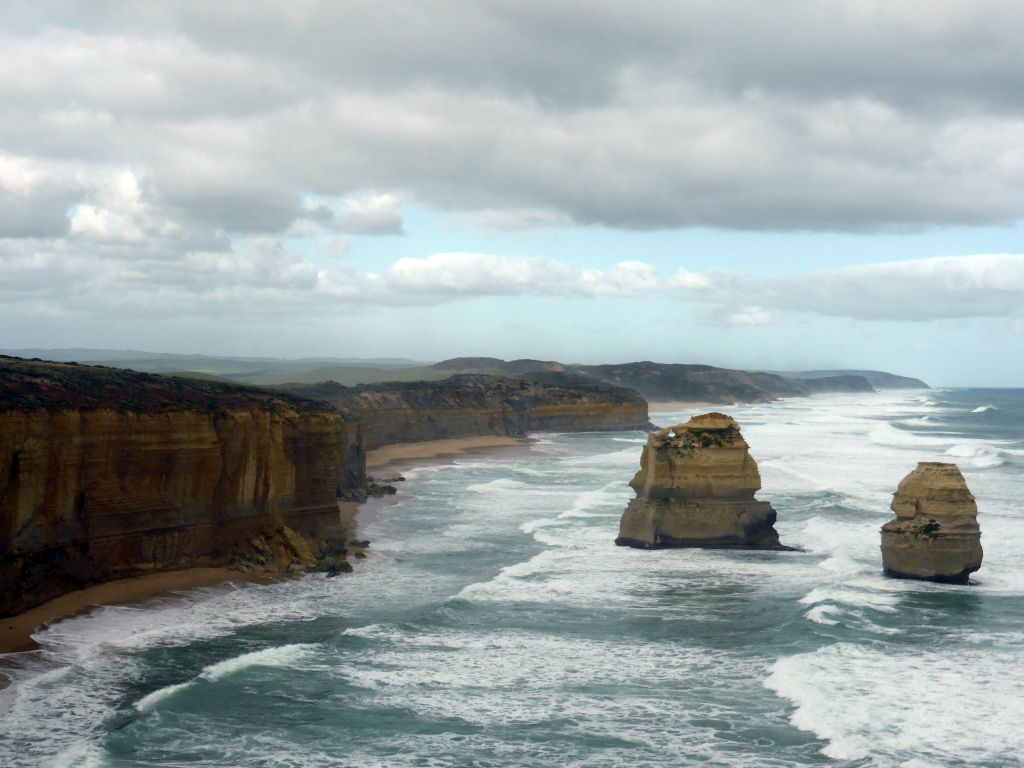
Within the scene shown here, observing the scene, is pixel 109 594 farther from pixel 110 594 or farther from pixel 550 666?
pixel 550 666

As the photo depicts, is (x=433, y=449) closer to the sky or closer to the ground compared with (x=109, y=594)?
closer to the sky

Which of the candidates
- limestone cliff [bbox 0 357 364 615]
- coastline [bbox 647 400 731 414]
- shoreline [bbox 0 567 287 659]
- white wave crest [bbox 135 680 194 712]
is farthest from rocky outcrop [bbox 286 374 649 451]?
white wave crest [bbox 135 680 194 712]

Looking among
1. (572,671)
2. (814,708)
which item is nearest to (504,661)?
(572,671)

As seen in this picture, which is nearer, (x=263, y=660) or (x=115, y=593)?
(x=263, y=660)

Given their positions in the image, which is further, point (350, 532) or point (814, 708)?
point (350, 532)

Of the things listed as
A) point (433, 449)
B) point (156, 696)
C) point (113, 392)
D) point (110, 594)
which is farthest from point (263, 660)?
point (433, 449)

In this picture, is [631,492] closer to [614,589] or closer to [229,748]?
[614,589]
